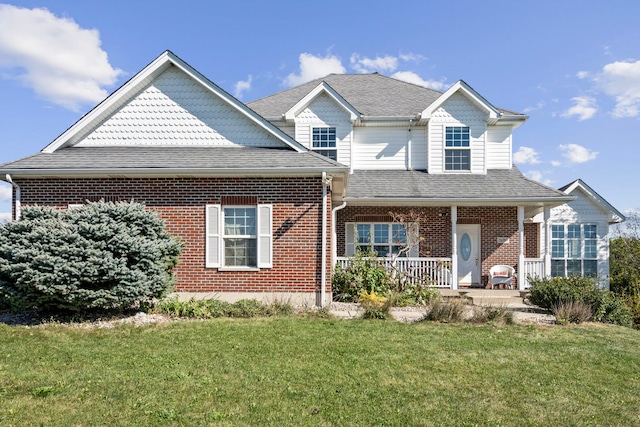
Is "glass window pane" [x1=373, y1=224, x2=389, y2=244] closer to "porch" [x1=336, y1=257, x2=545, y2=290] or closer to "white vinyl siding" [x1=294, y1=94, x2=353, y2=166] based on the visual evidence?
"porch" [x1=336, y1=257, x2=545, y2=290]

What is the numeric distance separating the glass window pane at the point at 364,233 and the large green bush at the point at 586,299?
19.3ft

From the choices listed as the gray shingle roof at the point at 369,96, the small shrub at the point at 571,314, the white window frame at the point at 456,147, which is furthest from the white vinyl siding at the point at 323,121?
the small shrub at the point at 571,314

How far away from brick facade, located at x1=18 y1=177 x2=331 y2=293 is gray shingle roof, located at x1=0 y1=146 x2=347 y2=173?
436mm

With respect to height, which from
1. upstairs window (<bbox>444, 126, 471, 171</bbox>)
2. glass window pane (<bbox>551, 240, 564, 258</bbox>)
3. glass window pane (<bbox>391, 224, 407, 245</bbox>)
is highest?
upstairs window (<bbox>444, 126, 471, 171</bbox>)

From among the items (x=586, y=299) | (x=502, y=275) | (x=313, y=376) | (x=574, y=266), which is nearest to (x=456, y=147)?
(x=502, y=275)

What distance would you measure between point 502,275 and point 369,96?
886 centimetres

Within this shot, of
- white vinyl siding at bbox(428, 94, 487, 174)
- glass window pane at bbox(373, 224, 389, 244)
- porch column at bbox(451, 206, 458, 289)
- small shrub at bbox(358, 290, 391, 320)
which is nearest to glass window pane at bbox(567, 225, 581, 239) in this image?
white vinyl siding at bbox(428, 94, 487, 174)

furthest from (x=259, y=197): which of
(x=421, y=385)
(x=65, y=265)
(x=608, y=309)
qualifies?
(x=608, y=309)

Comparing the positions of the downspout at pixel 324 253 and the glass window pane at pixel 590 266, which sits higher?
the downspout at pixel 324 253

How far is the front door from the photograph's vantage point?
15.5m

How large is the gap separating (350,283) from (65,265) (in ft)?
22.3

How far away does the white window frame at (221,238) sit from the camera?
10641 millimetres

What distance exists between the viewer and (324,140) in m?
15.9

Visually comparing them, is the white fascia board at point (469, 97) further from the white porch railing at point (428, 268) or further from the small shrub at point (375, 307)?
the small shrub at point (375, 307)
